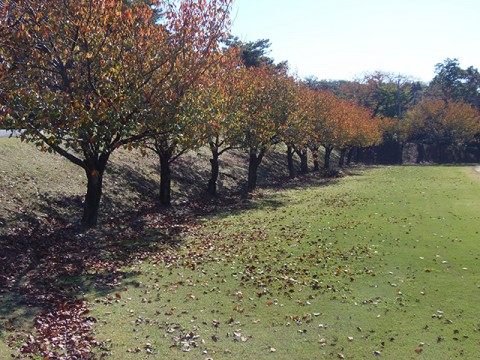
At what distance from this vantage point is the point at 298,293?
1170 cm

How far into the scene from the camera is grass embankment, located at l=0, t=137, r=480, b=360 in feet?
29.0

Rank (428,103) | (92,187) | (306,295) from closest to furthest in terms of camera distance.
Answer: (306,295), (92,187), (428,103)

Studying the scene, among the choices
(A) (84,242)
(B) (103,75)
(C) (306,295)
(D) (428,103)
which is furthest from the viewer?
(D) (428,103)

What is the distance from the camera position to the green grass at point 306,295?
8.84 meters

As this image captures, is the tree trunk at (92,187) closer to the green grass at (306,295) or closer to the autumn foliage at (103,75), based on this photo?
the autumn foliage at (103,75)

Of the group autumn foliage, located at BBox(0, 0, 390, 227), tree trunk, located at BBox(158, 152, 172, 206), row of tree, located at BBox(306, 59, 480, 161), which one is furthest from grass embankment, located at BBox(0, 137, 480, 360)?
row of tree, located at BBox(306, 59, 480, 161)

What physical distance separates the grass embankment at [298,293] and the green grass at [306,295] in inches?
1.3

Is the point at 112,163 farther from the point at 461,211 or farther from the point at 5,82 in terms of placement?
the point at 461,211

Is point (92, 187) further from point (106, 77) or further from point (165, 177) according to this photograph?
point (165, 177)

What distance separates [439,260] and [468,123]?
252 ft

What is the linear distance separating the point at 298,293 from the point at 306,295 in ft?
0.79

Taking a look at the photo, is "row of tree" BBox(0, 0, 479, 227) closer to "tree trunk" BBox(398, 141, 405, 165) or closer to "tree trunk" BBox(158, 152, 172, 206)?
"tree trunk" BBox(158, 152, 172, 206)

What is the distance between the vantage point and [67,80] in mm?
16688

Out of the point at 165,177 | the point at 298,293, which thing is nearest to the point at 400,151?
the point at 165,177
